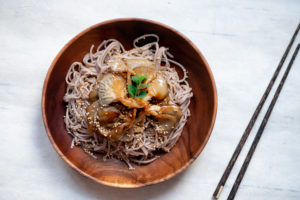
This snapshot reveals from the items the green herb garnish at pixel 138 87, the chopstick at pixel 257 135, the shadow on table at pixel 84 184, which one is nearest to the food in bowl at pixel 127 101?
the green herb garnish at pixel 138 87

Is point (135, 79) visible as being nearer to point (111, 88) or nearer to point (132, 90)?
point (132, 90)

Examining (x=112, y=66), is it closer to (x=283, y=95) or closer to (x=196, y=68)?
(x=196, y=68)

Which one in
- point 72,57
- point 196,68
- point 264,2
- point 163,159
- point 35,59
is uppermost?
point 264,2

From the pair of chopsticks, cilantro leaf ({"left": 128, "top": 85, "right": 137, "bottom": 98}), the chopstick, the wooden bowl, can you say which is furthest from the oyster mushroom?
the chopstick

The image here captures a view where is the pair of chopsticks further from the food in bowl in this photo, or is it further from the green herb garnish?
Result: the green herb garnish

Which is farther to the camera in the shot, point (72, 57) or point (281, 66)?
point (281, 66)

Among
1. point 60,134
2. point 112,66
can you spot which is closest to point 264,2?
point 112,66

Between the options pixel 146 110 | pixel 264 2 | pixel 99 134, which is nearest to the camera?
Answer: pixel 146 110

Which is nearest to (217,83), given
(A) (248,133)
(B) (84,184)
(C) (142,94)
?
(A) (248,133)
